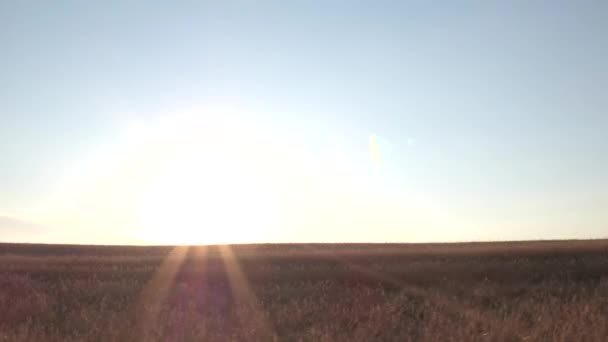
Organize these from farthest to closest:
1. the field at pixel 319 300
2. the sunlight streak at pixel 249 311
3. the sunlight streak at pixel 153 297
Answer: the sunlight streak at pixel 153 297 < the sunlight streak at pixel 249 311 < the field at pixel 319 300

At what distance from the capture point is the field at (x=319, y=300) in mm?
7266

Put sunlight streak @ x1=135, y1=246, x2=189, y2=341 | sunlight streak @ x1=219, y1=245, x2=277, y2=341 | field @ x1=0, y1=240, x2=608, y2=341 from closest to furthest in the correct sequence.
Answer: field @ x1=0, y1=240, x2=608, y2=341
sunlight streak @ x1=219, y1=245, x2=277, y2=341
sunlight streak @ x1=135, y1=246, x2=189, y2=341

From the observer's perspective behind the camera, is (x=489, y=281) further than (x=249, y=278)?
No

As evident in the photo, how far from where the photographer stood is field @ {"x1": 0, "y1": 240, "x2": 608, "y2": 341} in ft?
23.8

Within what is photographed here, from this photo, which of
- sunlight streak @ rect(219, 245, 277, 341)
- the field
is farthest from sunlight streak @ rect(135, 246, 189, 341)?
sunlight streak @ rect(219, 245, 277, 341)

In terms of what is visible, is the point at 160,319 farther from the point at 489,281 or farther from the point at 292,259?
the point at 292,259

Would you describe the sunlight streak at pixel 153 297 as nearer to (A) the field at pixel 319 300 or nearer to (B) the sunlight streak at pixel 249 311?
(A) the field at pixel 319 300

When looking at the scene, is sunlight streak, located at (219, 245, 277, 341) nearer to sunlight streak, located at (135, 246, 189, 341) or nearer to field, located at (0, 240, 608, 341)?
field, located at (0, 240, 608, 341)

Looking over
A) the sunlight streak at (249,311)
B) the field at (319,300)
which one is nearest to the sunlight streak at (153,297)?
the field at (319,300)

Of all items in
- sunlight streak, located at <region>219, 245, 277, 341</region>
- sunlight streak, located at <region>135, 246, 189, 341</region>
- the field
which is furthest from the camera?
sunlight streak, located at <region>135, 246, 189, 341</region>

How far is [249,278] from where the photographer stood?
15.9m

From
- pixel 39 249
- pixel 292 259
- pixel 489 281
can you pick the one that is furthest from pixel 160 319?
pixel 39 249

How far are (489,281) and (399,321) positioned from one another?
664cm

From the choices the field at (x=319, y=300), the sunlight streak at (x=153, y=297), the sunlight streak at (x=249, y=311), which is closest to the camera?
the field at (x=319, y=300)
